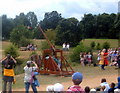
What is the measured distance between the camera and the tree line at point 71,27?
5278cm

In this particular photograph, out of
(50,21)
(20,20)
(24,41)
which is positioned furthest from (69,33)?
(20,20)

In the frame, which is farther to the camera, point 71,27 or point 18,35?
point 71,27

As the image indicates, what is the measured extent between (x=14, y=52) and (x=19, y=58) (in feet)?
4.99

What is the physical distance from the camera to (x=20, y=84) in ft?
45.9

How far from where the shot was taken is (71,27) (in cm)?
5444

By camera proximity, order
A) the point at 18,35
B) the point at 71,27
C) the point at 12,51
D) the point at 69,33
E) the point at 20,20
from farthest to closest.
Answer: the point at 20,20 < the point at 71,27 < the point at 69,33 < the point at 18,35 < the point at 12,51

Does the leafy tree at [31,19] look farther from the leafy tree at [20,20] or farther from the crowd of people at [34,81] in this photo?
the crowd of people at [34,81]

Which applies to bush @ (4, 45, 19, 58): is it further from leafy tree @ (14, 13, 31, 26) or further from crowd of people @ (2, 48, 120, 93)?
leafy tree @ (14, 13, 31, 26)

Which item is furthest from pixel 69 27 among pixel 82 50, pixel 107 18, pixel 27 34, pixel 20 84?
pixel 20 84

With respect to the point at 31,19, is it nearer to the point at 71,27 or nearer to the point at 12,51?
the point at 71,27

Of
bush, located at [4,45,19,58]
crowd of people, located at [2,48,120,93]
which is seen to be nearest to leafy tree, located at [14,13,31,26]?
bush, located at [4,45,19,58]

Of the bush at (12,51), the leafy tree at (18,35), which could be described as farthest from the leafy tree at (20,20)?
the bush at (12,51)

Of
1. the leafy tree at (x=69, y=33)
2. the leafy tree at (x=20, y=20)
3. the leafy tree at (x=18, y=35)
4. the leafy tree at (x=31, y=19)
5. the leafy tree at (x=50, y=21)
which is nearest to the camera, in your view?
the leafy tree at (x=18, y=35)

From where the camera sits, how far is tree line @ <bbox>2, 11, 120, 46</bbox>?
173 ft
